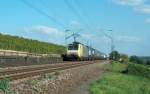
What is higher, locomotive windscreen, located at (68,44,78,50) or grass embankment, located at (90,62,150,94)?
locomotive windscreen, located at (68,44,78,50)

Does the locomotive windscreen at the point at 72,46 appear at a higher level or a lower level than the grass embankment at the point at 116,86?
higher

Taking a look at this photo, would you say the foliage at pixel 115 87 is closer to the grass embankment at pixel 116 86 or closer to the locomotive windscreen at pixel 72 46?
the grass embankment at pixel 116 86

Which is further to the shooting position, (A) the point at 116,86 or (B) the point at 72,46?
(B) the point at 72,46

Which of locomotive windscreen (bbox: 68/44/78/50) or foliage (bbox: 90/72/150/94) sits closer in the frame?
foliage (bbox: 90/72/150/94)

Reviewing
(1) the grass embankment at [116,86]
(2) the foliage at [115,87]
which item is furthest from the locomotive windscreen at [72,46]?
(2) the foliage at [115,87]

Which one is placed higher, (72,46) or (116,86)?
(72,46)

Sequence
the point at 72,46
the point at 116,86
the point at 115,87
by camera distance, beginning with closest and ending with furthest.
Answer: the point at 115,87, the point at 116,86, the point at 72,46

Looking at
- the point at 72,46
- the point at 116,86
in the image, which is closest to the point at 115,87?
the point at 116,86

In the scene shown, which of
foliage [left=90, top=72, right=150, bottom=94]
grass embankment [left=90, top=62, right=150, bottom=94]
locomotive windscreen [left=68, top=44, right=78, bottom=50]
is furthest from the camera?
locomotive windscreen [left=68, top=44, right=78, bottom=50]

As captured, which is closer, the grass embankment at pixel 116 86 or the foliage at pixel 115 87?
the foliage at pixel 115 87

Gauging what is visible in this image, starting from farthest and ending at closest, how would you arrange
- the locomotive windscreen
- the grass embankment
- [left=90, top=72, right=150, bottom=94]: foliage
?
the locomotive windscreen < the grass embankment < [left=90, top=72, right=150, bottom=94]: foliage

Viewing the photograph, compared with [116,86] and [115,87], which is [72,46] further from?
[115,87]

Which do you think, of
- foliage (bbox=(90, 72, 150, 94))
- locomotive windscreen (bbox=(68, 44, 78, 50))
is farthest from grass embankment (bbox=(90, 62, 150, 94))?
locomotive windscreen (bbox=(68, 44, 78, 50))

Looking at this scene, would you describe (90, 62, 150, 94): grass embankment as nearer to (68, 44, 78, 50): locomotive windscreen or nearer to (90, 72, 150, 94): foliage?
(90, 72, 150, 94): foliage
